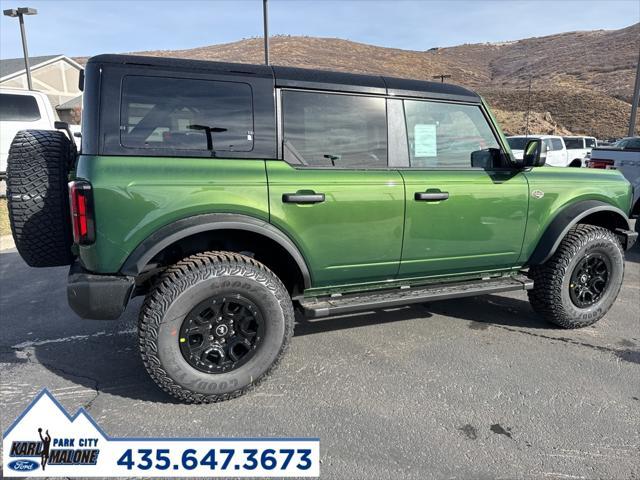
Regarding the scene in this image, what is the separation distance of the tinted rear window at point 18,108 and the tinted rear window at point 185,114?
948 centimetres

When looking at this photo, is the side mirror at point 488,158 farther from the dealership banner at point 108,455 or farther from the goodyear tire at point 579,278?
the dealership banner at point 108,455

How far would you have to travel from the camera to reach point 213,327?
2.70m

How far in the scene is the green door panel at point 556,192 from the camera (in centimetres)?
352

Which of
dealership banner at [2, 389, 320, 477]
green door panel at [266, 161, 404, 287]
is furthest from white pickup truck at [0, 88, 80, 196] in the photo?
dealership banner at [2, 389, 320, 477]

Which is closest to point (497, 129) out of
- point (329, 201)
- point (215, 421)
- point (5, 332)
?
point (329, 201)

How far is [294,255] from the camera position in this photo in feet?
9.24

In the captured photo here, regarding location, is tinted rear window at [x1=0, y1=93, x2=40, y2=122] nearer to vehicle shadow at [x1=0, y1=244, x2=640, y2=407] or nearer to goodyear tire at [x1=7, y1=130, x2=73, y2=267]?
vehicle shadow at [x1=0, y1=244, x2=640, y2=407]

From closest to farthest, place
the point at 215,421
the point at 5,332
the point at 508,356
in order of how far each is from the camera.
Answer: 1. the point at 215,421
2. the point at 508,356
3. the point at 5,332

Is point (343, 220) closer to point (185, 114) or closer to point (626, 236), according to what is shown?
point (185, 114)


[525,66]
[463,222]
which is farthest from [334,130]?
[525,66]

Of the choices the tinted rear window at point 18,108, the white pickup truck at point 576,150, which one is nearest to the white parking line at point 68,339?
the tinted rear window at point 18,108

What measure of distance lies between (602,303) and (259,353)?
3.04 m

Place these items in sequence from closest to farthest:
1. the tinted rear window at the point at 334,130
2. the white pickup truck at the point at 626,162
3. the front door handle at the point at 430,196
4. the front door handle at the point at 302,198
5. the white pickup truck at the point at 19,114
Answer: the front door handle at the point at 302,198 < the tinted rear window at the point at 334,130 < the front door handle at the point at 430,196 < the white pickup truck at the point at 626,162 < the white pickup truck at the point at 19,114

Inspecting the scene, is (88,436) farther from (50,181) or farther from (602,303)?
(602,303)
